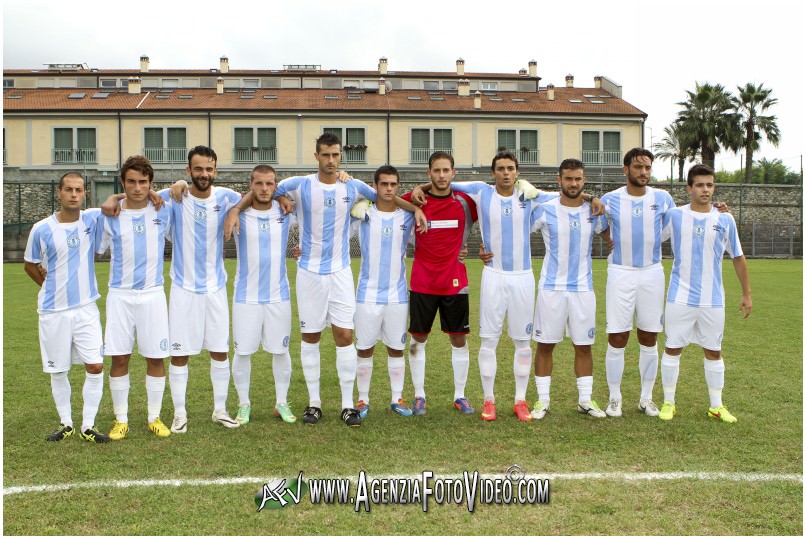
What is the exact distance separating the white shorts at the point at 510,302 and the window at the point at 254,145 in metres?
32.9

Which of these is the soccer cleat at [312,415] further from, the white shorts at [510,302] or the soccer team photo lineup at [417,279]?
the white shorts at [510,302]

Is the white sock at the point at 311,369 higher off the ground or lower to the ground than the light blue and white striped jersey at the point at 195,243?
lower

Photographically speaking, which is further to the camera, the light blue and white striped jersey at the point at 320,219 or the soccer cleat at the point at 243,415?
the light blue and white striped jersey at the point at 320,219

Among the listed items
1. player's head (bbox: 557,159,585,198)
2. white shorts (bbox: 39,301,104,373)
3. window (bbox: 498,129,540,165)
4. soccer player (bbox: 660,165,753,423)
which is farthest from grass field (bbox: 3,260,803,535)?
window (bbox: 498,129,540,165)

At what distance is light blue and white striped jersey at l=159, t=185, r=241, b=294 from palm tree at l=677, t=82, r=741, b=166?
133ft

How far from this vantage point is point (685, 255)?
583 centimetres

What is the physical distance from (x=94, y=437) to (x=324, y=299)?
2.04m

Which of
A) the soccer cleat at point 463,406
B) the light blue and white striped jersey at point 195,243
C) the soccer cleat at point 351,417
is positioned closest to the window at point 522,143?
the soccer cleat at point 463,406

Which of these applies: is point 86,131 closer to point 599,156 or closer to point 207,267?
point 599,156

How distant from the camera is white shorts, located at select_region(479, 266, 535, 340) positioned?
19.1 ft

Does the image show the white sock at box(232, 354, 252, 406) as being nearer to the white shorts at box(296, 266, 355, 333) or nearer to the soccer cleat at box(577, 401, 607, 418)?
the white shorts at box(296, 266, 355, 333)

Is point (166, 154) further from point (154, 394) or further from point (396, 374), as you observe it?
point (396, 374)

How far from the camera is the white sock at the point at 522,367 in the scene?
5.96 meters

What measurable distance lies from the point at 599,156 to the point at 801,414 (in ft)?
114
